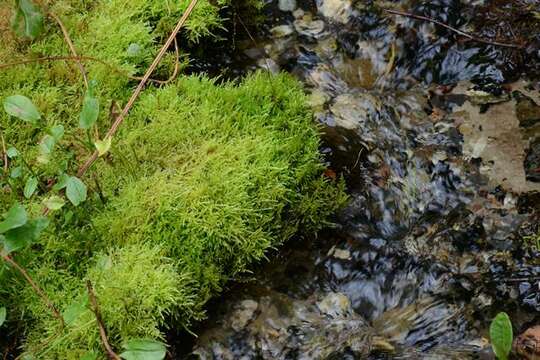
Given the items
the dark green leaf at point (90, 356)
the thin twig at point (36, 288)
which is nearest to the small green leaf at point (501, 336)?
the dark green leaf at point (90, 356)

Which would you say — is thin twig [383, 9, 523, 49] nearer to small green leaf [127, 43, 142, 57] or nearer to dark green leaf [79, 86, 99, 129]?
small green leaf [127, 43, 142, 57]

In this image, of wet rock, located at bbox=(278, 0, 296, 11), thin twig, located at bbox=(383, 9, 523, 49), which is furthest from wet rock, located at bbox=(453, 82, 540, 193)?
wet rock, located at bbox=(278, 0, 296, 11)

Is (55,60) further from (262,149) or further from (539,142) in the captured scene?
(539,142)

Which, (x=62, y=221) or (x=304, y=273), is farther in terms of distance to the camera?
(x=304, y=273)

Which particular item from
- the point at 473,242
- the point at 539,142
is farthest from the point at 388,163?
the point at 539,142

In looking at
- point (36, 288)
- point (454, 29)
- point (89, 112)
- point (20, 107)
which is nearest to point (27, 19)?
point (20, 107)

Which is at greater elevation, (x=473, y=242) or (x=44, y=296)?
(x=44, y=296)

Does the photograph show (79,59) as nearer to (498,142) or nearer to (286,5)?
(286,5)
